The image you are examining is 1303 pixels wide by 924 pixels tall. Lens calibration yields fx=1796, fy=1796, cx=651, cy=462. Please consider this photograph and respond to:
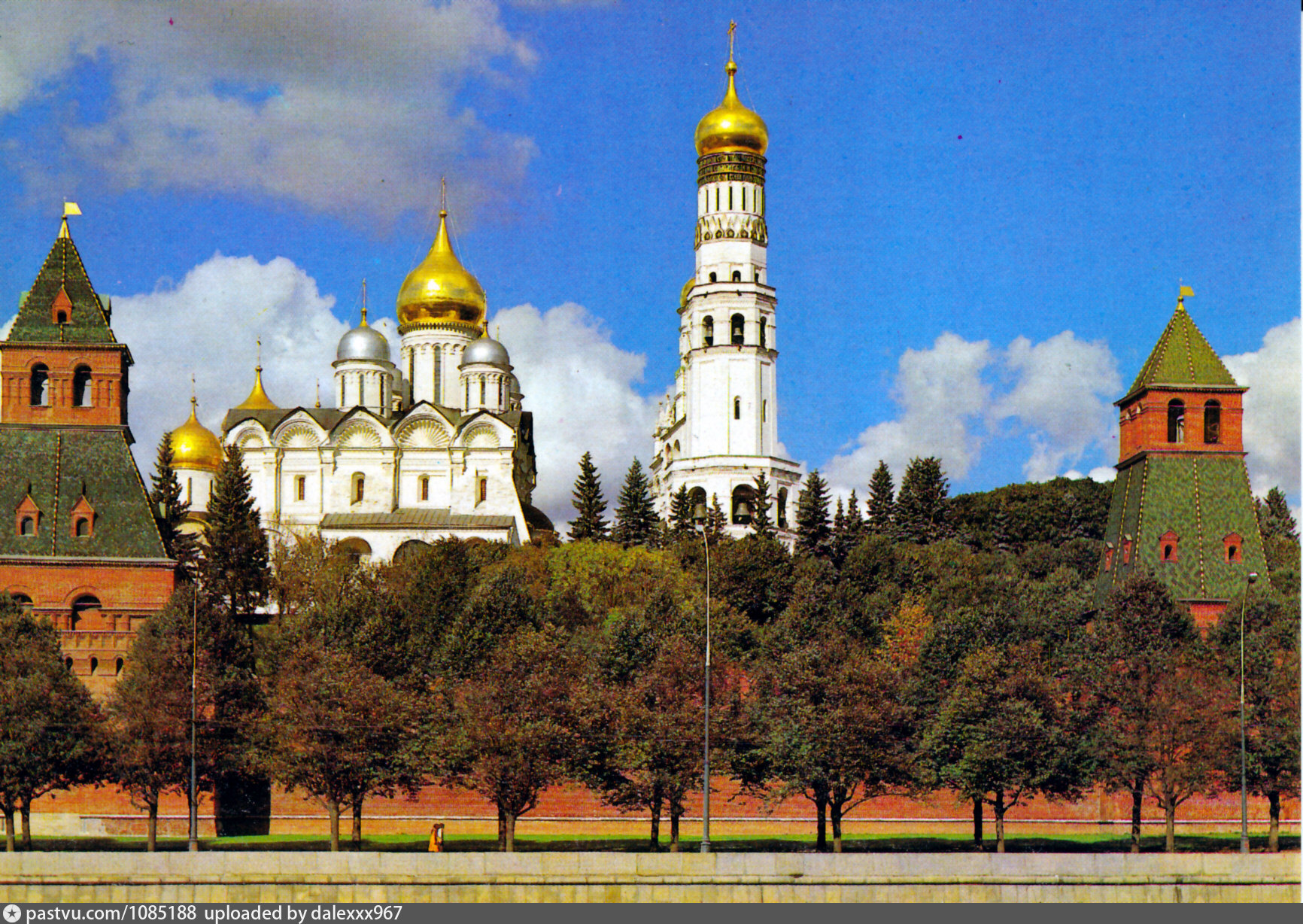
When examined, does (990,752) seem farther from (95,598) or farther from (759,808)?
(95,598)

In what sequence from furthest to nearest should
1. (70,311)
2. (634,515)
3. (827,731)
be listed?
(634,515) < (70,311) < (827,731)

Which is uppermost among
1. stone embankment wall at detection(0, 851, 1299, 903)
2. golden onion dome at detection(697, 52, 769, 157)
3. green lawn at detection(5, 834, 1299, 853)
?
golden onion dome at detection(697, 52, 769, 157)

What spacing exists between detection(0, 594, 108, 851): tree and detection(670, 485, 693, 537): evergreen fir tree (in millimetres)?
31911

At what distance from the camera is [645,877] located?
3259 cm

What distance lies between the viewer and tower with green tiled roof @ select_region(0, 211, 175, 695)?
46281mm

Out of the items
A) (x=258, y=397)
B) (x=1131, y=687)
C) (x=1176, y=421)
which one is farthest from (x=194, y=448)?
(x=1131, y=687)

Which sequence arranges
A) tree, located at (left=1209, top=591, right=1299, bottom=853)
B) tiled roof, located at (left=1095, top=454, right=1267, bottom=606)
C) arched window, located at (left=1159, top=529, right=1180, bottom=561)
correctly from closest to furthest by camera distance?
tree, located at (left=1209, top=591, right=1299, bottom=853), tiled roof, located at (left=1095, top=454, right=1267, bottom=606), arched window, located at (left=1159, top=529, right=1180, bottom=561)

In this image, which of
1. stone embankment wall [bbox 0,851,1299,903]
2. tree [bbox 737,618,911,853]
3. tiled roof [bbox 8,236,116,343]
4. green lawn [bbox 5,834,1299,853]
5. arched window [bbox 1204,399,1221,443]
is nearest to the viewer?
stone embankment wall [bbox 0,851,1299,903]

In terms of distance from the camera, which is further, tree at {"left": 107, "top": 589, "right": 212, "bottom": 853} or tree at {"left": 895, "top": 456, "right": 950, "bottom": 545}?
tree at {"left": 895, "top": 456, "right": 950, "bottom": 545}

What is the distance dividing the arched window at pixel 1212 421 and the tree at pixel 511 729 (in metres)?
22.0

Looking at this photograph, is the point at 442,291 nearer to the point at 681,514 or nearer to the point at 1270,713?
the point at 681,514

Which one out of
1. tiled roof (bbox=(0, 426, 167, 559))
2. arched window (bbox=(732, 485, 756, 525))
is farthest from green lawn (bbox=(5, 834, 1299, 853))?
arched window (bbox=(732, 485, 756, 525))

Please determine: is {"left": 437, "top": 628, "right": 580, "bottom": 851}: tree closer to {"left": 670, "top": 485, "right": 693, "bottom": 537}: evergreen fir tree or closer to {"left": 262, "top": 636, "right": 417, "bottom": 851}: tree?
{"left": 262, "top": 636, "right": 417, "bottom": 851}: tree

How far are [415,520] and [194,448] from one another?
11479 mm
